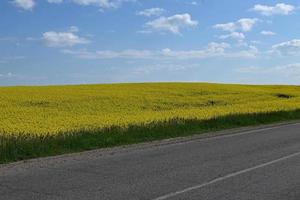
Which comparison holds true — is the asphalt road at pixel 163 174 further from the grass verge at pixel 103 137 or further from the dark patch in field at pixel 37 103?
the dark patch in field at pixel 37 103

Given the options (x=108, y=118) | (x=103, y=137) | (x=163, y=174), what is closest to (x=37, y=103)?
(x=108, y=118)

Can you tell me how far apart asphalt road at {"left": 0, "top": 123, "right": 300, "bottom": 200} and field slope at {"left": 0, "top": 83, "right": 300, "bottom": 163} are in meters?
1.32

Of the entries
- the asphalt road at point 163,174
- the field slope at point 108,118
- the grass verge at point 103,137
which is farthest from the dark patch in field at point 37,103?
the asphalt road at point 163,174

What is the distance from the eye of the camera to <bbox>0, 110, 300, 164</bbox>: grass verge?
1170cm

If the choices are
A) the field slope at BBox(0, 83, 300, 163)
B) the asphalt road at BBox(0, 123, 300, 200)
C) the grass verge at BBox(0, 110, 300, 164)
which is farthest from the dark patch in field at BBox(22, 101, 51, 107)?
the asphalt road at BBox(0, 123, 300, 200)

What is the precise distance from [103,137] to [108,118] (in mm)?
11221

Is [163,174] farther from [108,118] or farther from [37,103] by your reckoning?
[37,103]

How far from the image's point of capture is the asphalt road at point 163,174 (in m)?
7.59

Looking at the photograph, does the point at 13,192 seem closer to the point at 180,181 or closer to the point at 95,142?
the point at 180,181

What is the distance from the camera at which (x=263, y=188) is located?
26.5 ft

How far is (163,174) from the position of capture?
9297 millimetres

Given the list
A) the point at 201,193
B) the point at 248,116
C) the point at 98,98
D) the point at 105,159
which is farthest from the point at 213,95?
the point at 201,193

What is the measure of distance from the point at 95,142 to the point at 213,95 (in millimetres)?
33997

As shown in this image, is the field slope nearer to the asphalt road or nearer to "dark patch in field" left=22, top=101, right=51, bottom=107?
"dark patch in field" left=22, top=101, right=51, bottom=107
